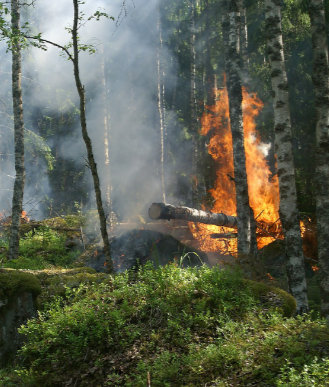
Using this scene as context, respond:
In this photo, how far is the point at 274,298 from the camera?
605cm

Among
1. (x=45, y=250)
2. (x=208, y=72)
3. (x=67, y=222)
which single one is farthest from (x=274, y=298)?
(x=208, y=72)

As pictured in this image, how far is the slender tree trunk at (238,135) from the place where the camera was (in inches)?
422

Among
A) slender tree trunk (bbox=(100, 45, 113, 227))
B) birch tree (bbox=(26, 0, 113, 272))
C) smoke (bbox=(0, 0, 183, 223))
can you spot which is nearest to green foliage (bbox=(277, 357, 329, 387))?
birch tree (bbox=(26, 0, 113, 272))

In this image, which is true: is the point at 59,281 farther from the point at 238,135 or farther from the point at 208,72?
the point at 208,72

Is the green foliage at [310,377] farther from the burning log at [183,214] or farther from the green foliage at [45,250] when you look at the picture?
the green foliage at [45,250]

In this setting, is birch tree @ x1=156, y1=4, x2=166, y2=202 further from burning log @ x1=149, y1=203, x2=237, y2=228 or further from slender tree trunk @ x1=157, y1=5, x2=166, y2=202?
burning log @ x1=149, y1=203, x2=237, y2=228

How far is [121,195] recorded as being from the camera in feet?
102

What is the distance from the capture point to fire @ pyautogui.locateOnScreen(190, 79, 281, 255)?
50.0ft

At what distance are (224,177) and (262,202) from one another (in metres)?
3.83

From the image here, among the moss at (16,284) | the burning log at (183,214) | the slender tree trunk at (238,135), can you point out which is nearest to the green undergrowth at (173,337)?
the moss at (16,284)

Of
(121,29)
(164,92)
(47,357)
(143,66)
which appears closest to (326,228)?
(47,357)

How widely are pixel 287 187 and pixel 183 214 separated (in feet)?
→ 21.6

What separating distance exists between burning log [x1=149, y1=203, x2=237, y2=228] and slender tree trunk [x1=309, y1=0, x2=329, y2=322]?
22.8 feet

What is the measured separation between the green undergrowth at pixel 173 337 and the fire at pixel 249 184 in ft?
22.7
